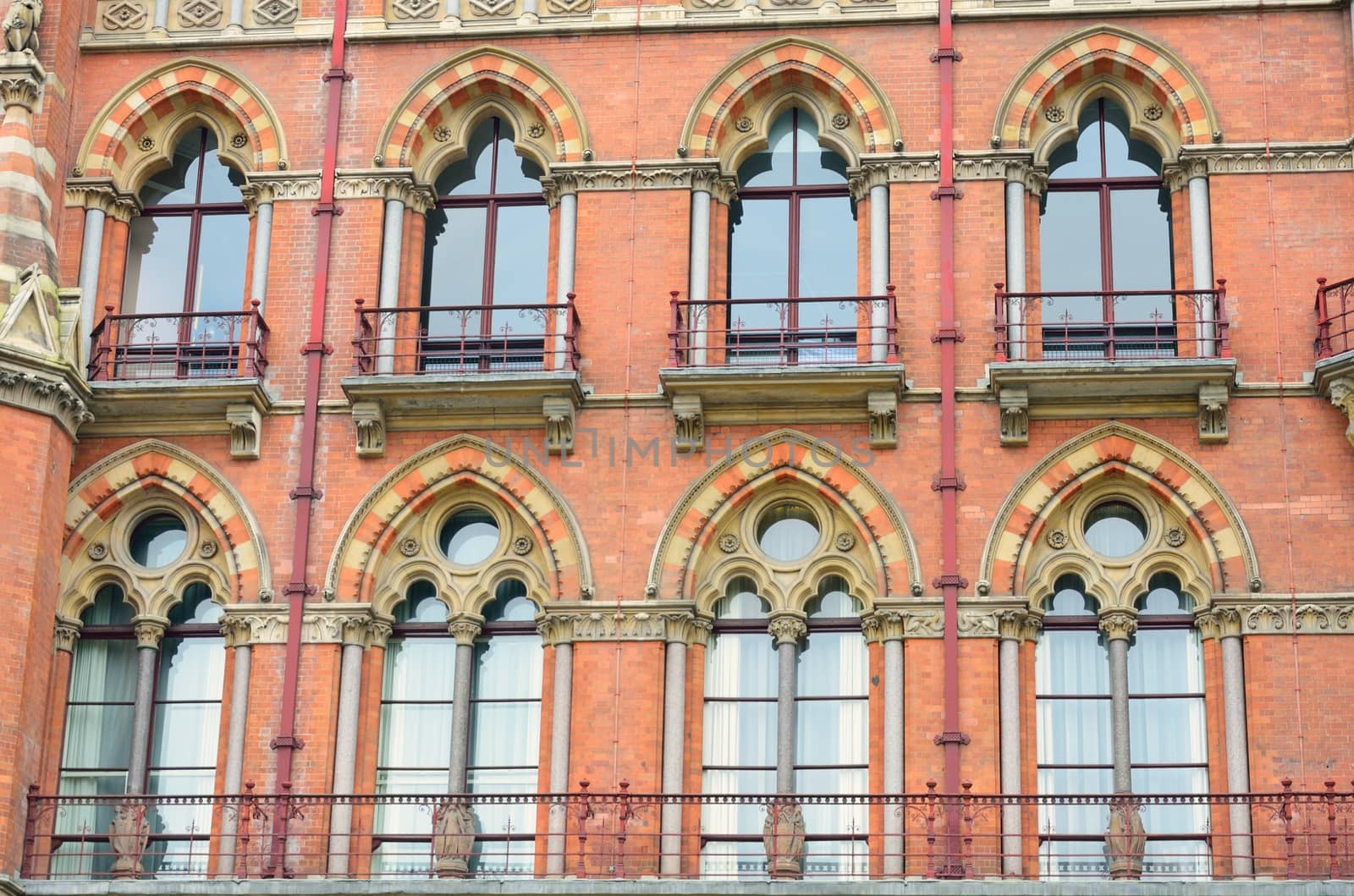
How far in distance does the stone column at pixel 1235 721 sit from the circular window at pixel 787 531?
397 cm

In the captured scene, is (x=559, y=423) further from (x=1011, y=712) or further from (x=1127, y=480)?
(x=1127, y=480)

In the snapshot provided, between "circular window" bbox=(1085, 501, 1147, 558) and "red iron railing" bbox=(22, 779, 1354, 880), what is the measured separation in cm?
263

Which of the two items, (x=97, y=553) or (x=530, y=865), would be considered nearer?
(x=530, y=865)

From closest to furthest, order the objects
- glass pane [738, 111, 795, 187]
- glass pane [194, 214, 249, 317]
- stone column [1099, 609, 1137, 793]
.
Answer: stone column [1099, 609, 1137, 793]
glass pane [738, 111, 795, 187]
glass pane [194, 214, 249, 317]

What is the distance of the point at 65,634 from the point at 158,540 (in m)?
1.39

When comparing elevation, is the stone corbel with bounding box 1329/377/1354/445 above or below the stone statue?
below

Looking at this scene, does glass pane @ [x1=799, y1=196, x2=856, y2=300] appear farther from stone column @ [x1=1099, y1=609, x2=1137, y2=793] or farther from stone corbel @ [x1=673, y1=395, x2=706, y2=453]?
stone column @ [x1=1099, y1=609, x2=1137, y2=793]

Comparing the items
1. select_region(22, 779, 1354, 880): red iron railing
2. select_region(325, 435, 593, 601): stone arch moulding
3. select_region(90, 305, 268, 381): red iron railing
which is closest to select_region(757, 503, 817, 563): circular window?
select_region(325, 435, 593, 601): stone arch moulding

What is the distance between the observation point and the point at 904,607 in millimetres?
24594

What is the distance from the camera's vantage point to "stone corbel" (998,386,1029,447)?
24922mm

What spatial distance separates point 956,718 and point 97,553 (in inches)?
354

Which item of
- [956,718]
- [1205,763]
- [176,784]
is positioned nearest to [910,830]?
[956,718]

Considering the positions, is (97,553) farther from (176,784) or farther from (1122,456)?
(1122,456)

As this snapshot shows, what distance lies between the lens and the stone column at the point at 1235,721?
23.4m
